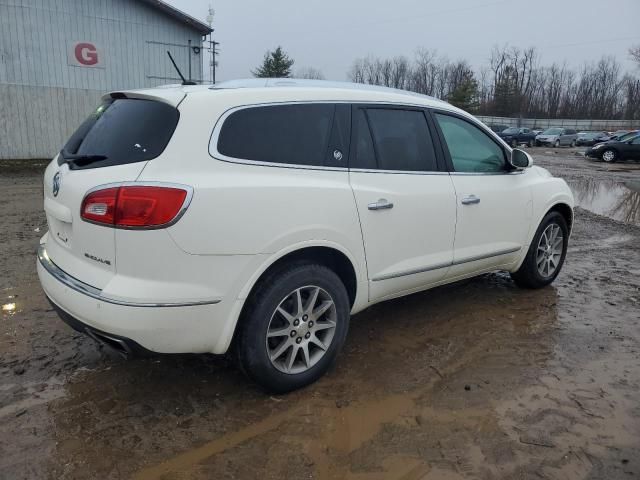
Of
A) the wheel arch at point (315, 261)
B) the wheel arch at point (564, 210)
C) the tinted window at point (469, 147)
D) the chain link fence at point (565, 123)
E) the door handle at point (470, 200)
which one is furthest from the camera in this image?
the chain link fence at point (565, 123)

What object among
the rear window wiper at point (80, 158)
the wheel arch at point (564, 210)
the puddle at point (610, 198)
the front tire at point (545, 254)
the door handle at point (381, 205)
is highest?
the rear window wiper at point (80, 158)

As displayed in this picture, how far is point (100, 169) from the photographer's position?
2711 millimetres

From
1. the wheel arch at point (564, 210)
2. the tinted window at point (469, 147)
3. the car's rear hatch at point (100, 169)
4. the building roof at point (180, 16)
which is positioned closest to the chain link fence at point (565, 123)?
the building roof at point (180, 16)

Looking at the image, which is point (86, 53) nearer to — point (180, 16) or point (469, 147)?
point (180, 16)

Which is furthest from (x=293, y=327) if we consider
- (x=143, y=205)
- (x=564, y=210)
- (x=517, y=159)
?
(x=564, y=210)

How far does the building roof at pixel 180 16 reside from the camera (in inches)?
617

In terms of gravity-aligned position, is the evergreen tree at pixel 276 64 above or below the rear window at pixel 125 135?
above

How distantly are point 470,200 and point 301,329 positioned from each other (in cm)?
179

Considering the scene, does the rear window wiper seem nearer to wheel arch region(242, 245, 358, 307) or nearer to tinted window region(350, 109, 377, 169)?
wheel arch region(242, 245, 358, 307)

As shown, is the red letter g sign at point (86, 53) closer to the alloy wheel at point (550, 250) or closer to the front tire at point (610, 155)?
the alloy wheel at point (550, 250)

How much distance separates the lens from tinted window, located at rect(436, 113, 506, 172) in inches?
160

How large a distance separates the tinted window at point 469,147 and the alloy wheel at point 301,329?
1.67m

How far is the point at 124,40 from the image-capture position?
15.8 meters

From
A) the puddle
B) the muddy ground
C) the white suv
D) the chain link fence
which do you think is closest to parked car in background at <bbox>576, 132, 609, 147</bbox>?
the chain link fence
